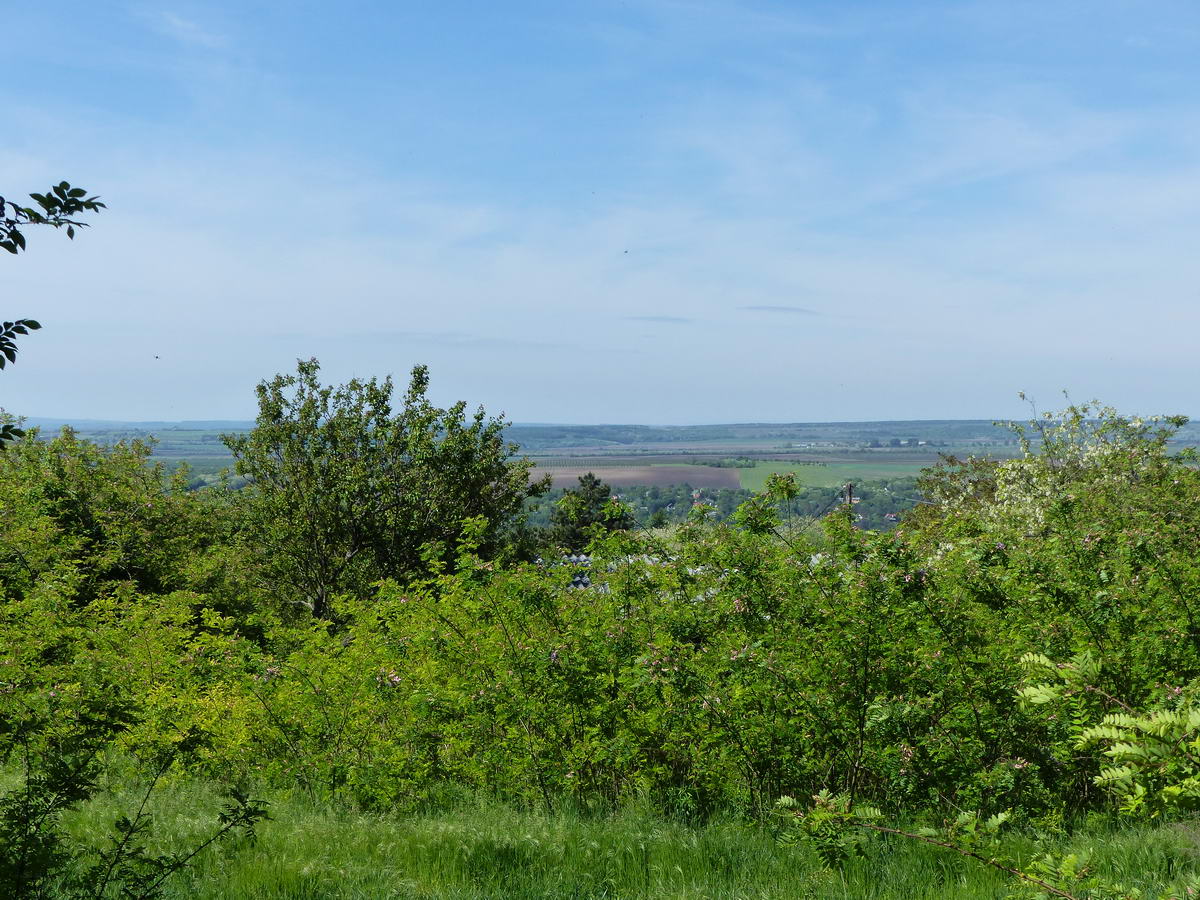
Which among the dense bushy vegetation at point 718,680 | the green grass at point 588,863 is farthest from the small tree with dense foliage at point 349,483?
the green grass at point 588,863

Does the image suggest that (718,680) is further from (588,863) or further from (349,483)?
(349,483)

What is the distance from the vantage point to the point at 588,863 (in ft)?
18.2

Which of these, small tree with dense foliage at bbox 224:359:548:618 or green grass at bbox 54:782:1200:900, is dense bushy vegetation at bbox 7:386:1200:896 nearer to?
green grass at bbox 54:782:1200:900

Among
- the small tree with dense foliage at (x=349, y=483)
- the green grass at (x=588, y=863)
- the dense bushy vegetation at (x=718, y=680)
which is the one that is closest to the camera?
the green grass at (x=588, y=863)

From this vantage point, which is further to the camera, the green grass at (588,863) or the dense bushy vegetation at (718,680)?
the dense bushy vegetation at (718,680)

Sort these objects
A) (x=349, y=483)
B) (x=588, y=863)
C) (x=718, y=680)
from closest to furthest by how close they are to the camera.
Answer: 1. (x=588, y=863)
2. (x=718, y=680)
3. (x=349, y=483)

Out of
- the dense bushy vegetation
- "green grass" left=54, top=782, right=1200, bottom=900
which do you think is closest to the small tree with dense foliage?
the dense bushy vegetation

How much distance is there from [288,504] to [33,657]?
11514 mm

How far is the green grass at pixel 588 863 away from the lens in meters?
5.04

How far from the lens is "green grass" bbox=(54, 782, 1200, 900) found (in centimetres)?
504

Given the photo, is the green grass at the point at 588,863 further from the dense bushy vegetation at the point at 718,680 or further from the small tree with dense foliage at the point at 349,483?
the small tree with dense foliage at the point at 349,483

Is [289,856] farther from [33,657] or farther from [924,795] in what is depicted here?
[33,657]

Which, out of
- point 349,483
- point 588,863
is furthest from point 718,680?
point 349,483

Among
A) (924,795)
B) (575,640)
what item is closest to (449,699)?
(575,640)
